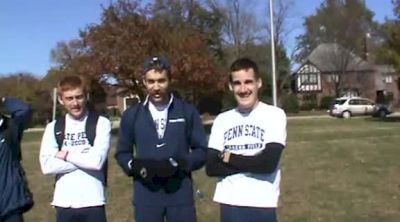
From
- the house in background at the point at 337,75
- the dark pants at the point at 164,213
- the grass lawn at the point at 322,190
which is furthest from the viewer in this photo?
the house in background at the point at 337,75

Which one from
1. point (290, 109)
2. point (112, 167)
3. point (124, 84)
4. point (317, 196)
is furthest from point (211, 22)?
point (317, 196)

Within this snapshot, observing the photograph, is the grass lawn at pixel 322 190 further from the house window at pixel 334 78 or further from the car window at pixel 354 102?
the house window at pixel 334 78

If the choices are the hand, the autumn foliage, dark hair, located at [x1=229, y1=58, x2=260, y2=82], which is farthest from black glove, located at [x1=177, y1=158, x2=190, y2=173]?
the autumn foliage

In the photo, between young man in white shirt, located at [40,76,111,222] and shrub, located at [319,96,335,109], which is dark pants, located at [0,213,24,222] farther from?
shrub, located at [319,96,335,109]

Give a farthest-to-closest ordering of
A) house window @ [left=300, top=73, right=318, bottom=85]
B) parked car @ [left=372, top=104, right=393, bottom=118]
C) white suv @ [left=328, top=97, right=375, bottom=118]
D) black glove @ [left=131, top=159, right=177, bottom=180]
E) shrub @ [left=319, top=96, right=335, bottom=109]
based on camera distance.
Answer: house window @ [left=300, top=73, right=318, bottom=85], shrub @ [left=319, top=96, right=335, bottom=109], white suv @ [left=328, top=97, right=375, bottom=118], parked car @ [left=372, top=104, right=393, bottom=118], black glove @ [left=131, top=159, right=177, bottom=180]

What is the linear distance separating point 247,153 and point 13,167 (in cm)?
197

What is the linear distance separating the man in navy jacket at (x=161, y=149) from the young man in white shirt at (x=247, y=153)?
0.34 meters

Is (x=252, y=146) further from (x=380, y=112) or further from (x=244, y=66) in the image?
(x=380, y=112)

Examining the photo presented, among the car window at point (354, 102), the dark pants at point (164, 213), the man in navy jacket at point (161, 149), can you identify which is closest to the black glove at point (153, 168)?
the man in navy jacket at point (161, 149)

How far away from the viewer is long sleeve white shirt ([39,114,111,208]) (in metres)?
5.49

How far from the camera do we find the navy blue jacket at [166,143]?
17.6 ft

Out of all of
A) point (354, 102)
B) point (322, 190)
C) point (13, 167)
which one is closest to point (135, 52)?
point (354, 102)

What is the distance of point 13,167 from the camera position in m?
5.59

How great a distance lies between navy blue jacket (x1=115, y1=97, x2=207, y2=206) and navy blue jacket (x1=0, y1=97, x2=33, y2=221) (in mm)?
840
